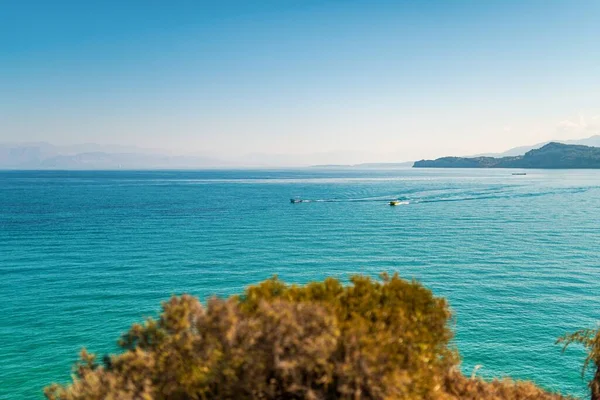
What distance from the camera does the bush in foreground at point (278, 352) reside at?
12867 mm

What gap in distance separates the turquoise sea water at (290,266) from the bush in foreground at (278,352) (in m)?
20.3

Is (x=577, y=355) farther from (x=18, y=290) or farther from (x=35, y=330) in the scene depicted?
(x=18, y=290)

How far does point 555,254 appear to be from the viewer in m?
64.8

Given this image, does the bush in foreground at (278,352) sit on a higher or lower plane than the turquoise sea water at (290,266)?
higher

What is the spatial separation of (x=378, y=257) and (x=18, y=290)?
1861 inches

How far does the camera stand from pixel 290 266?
59000 mm

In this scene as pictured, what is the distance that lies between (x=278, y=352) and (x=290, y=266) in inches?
1827

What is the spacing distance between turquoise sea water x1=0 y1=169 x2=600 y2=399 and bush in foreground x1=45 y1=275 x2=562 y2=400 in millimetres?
20311

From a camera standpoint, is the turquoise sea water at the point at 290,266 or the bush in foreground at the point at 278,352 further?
the turquoise sea water at the point at 290,266

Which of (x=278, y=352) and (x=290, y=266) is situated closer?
(x=278, y=352)

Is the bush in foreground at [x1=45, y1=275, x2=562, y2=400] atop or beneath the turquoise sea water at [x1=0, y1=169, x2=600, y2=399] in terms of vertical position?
atop

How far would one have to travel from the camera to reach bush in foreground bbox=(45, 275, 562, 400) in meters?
12.9

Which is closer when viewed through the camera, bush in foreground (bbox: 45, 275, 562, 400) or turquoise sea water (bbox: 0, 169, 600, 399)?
bush in foreground (bbox: 45, 275, 562, 400)

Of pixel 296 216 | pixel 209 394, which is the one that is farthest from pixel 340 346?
pixel 296 216
